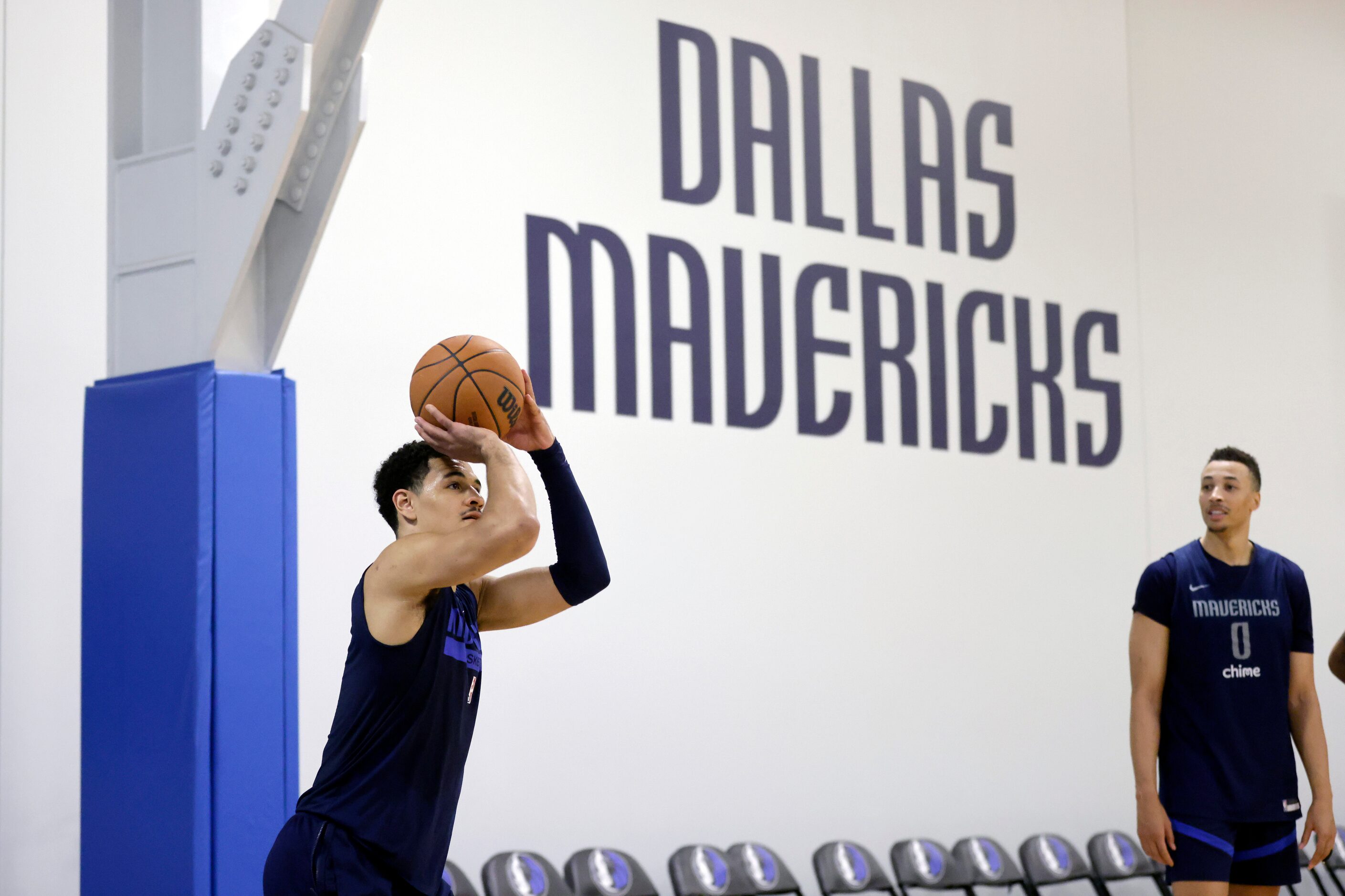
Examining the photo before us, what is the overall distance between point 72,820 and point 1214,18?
23.7ft

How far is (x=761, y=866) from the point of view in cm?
584

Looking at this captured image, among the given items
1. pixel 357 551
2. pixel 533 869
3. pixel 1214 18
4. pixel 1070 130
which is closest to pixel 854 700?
pixel 533 869

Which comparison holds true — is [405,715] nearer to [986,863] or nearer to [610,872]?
[610,872]

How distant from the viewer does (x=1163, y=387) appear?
26.7 ft

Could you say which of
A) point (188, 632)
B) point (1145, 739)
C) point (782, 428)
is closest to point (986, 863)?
point (1145, 739)

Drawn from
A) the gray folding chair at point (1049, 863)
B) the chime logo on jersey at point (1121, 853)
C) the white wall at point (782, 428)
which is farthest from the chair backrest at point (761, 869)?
the chime logo on jersey at point (1121, 853)

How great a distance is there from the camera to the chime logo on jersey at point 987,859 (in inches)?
250

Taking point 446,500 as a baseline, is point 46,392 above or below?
above

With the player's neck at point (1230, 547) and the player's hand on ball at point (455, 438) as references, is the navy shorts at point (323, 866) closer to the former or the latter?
the player's hand on ball at point (455, 438)

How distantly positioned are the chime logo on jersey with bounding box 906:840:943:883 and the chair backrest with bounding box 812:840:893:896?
0.17 metres

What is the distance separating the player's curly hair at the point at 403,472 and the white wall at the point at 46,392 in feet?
6.50

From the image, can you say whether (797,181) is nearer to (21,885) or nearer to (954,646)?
(954,646)

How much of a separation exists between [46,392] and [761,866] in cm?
310

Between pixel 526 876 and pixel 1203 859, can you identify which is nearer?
pixel 1203 859
